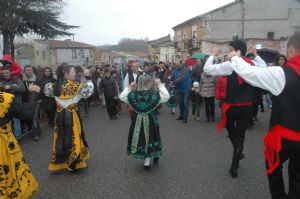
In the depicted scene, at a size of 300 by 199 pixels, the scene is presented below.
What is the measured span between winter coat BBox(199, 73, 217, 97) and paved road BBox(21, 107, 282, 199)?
161 cm

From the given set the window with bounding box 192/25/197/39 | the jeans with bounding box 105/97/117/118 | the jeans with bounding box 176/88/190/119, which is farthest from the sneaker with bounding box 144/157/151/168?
the window with bounding box 192/25/197/39

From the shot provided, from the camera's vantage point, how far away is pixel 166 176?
15.9 feet

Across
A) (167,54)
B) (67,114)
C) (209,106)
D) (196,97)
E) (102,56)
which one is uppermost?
(102,56)

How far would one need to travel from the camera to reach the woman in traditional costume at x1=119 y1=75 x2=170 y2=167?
16.3 feet

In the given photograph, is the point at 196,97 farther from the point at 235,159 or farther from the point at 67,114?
the point at 67,114

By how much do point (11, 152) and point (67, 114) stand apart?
1.52 meters

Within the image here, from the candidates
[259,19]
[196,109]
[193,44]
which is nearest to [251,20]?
[259,19]

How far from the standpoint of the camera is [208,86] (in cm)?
901

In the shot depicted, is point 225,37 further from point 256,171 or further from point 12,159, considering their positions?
point 12,159

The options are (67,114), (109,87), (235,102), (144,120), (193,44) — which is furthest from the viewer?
(193,44)

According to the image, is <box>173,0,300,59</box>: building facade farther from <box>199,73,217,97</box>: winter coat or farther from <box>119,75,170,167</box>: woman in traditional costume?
<box>119,75,170,167</box>: woman in traditional costume

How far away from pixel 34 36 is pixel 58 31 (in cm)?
143

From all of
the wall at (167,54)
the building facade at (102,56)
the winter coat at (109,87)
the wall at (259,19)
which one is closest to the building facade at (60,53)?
the building facade at (102,56)

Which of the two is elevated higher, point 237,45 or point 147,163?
point 237,45
